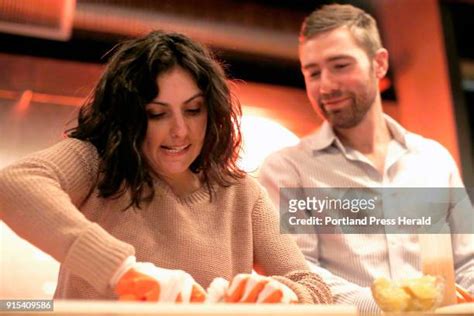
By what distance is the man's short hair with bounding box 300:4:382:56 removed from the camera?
1544mm

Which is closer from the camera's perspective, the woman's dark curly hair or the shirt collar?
the woman's dark curly hair

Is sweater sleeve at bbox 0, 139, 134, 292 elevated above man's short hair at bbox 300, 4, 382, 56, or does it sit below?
below

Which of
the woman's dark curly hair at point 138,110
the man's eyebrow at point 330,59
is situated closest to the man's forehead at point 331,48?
the man's eyebrow at point 330,59

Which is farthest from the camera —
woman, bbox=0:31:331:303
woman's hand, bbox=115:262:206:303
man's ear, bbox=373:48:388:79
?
man's ear, bbox=373:48:388:79

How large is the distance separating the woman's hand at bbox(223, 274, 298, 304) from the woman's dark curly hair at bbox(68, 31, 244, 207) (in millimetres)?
318

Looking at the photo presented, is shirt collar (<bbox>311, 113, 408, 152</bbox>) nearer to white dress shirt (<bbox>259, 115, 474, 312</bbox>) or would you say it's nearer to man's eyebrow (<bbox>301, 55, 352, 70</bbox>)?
white dress shirt (<bbox>259, 115, 474, 312</bbox>)

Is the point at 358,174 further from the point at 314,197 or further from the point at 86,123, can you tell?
the point at 86,123

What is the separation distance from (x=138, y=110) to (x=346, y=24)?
70 cm

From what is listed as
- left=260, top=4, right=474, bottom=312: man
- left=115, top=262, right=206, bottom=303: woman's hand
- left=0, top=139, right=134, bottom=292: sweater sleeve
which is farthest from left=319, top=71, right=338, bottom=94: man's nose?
left=115, top=262, right=206, bottom=303: woman's hand

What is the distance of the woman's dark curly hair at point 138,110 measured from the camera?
3.57 feet

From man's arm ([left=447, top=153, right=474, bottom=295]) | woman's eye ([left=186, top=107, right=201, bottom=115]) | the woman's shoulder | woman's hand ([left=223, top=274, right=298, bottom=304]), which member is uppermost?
woman's eye ([left=186, top=107, right=201, bottom=115])

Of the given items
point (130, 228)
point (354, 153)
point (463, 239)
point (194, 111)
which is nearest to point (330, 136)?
point (354, 153)

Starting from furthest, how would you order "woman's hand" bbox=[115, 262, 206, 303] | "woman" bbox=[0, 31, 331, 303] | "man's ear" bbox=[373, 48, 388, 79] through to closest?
"man's ear" bbox=[373, 48, 388, 79]
"woman" bbox=[0, 31, 331, 303]
"woman's hand" bbox=[115, 262, 206, 303]

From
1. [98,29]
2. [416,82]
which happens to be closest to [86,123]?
[98,29]
